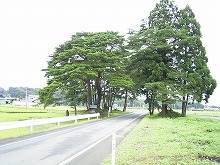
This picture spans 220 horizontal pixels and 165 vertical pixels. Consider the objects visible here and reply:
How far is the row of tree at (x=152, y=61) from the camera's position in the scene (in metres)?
35.7

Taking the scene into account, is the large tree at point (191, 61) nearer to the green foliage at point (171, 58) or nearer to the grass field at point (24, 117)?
→ the green foliage at point (171, 58)

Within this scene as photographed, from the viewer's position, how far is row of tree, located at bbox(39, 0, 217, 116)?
117ft

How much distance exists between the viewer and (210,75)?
122 feet

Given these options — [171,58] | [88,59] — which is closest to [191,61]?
[171,58]

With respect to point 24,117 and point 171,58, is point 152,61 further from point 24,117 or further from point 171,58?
point 24,117

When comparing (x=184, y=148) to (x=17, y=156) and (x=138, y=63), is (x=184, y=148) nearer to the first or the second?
(x=17, y=156)

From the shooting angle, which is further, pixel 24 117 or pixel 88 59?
pixel 88 59

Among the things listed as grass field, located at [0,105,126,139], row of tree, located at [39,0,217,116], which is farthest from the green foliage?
grass field, located at [0,105,126,139]

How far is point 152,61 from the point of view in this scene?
3756cm

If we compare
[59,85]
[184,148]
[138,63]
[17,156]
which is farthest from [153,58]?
[17,156]

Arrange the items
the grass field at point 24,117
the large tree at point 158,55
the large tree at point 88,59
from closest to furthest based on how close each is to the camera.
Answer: the grass field at point 24,117
the large tree at point 158,55
the large tree at point 88,59

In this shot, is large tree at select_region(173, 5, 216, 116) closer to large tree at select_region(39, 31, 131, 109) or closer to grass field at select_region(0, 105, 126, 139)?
large tree at select_region(39, 31, 131, 109)

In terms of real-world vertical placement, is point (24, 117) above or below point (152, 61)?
below

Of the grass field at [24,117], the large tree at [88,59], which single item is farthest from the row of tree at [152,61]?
the grass field at [24,117]
